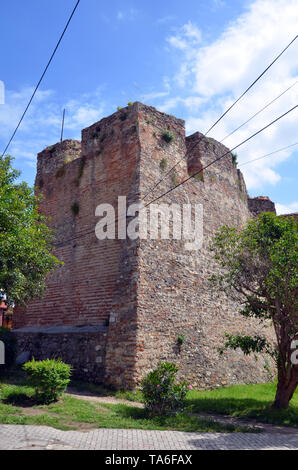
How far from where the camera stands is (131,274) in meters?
10.9

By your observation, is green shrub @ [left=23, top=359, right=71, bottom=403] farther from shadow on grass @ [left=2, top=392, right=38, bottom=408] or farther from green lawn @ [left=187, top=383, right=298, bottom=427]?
green lawn @ [left=187, top=383, right=298, bottom=427]

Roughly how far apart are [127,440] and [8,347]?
7.21m

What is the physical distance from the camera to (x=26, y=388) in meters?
9.02

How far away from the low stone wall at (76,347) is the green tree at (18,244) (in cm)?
194

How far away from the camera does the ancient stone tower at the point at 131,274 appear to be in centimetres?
1075

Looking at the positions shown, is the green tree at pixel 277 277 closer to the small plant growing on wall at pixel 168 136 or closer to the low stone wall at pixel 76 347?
the low stone wall at pixel 76 347

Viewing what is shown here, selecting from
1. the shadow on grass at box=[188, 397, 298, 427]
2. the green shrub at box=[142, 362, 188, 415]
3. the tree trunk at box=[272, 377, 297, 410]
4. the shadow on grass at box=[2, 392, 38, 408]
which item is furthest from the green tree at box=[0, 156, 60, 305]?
the tree trunk at box=[272, 377, 297, 410]

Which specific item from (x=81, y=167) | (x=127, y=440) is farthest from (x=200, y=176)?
(x=127, y=440)

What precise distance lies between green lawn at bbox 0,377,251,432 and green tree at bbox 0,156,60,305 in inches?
103

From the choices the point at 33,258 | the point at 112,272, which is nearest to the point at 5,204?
the point at 33,258

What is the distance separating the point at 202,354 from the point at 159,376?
4.18 metres

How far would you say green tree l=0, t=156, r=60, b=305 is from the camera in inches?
363

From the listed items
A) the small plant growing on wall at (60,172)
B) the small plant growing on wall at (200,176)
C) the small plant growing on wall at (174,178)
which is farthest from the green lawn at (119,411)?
the small plant growing on wall at (60,172)
